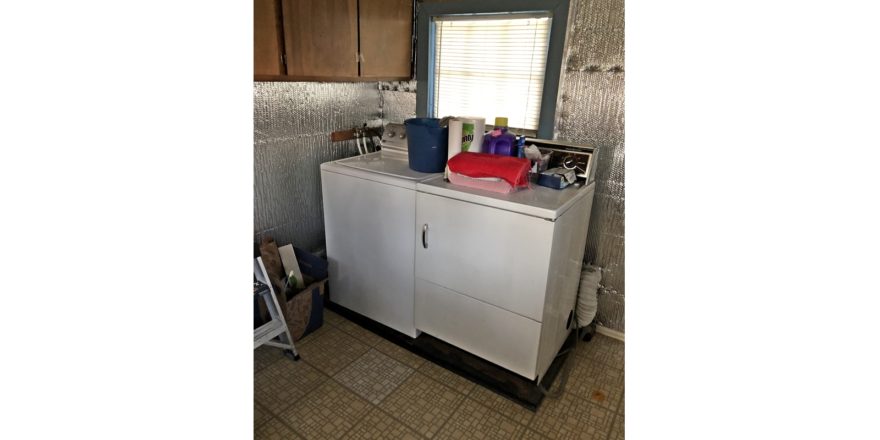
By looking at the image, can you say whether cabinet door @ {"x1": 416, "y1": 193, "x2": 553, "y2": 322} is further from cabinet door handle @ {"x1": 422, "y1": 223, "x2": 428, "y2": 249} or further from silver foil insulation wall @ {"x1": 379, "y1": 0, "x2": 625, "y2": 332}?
silver foil insulation wall @ {"x1": 379, "y1": 0, "x2": 625, "y2": 332}

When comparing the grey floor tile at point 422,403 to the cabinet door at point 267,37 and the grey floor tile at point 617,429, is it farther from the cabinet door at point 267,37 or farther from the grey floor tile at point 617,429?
the cabinet door at point 267,37

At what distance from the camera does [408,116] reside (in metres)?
3.00

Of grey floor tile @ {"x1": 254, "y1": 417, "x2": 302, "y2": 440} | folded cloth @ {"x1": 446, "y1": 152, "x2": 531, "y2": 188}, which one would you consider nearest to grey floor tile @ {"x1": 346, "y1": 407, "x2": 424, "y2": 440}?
grey floor tile @ {"x1": 254, "y1": 417, "x2": 302, "y2": 440}

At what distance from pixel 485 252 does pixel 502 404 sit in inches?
29.2

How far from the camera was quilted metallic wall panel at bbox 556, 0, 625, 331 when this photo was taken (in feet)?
7.23

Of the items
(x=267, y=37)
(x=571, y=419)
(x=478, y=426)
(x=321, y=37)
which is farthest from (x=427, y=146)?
(x=571, y=419)

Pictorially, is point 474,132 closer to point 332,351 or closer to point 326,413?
point 332,351

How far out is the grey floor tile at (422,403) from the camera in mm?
1970

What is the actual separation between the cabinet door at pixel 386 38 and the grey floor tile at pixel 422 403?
1721 mm
